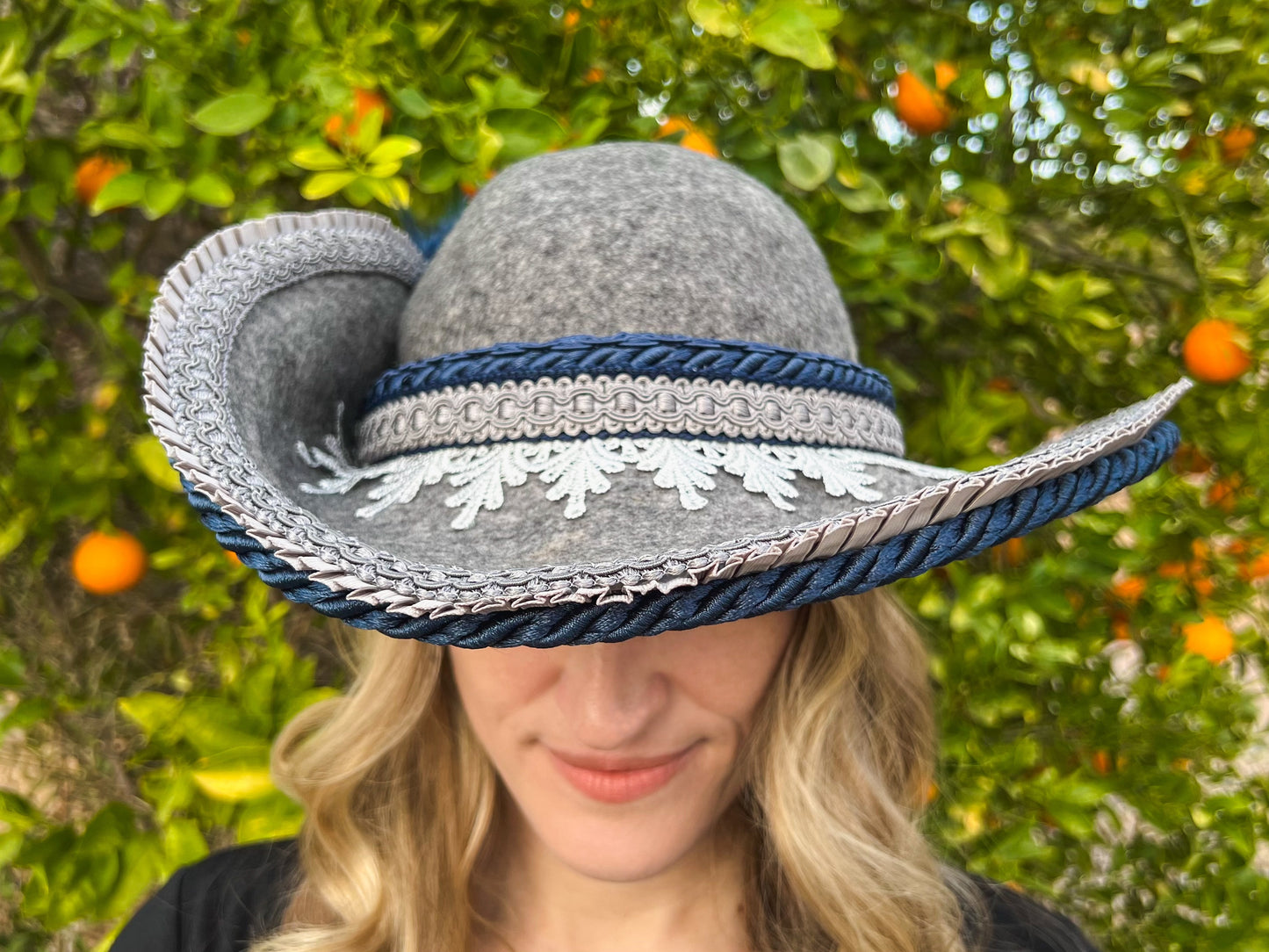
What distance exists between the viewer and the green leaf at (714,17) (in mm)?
995

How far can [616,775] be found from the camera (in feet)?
2.72

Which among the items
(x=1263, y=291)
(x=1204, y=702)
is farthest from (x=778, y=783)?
(x=1263, y=291)

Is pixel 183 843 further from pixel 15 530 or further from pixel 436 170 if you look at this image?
pixel 436 170

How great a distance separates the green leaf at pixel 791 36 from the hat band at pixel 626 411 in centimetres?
48

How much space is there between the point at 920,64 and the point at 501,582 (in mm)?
1054

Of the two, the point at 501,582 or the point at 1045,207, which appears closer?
the point at 501,582

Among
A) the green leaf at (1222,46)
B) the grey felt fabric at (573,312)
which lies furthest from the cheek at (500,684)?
the green leaf at (1222,46)

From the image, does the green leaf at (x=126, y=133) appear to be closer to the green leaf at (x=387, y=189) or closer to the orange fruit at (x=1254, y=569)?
the green leaf at (x=387, y=189)

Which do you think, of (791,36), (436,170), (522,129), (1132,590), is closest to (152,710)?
(436,170)

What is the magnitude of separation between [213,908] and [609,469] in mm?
955

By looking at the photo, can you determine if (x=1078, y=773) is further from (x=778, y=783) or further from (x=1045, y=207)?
(x=1045, y=207)

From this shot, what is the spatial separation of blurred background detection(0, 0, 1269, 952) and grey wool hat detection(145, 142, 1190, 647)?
0.26m

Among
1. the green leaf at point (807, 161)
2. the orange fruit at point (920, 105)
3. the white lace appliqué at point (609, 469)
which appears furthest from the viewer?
the orange fruit at point (920, 105)

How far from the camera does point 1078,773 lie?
4.18 ft
